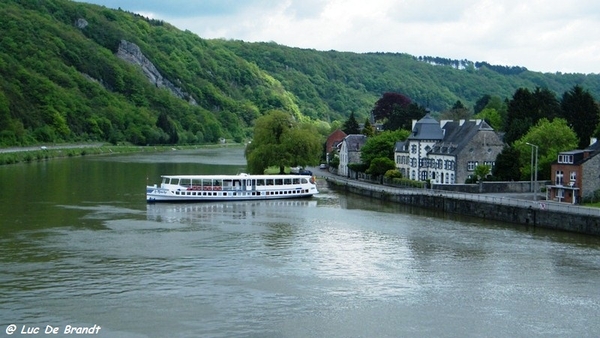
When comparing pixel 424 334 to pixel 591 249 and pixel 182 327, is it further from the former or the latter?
pixel 591 249

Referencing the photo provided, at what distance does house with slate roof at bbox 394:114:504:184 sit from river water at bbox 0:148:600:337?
37.4 ft

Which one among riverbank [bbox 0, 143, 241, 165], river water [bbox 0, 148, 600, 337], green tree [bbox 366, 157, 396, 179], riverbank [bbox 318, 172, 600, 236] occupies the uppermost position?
riverbank [bbox 0, 143, 241, 165]

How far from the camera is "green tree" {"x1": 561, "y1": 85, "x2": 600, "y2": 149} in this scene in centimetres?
7156

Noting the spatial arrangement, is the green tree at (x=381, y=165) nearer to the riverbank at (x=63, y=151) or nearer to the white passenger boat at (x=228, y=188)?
the white passenger boat at (x=228, y=188)

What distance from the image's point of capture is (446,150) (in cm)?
6384

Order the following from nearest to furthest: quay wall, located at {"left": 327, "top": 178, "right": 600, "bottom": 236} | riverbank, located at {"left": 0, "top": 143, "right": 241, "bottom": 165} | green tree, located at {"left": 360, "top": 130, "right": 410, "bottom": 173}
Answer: quay wall, located at {"left": 327, "top": 178, "right": 600, "bottom": 236} → green tree, located at {"left": 360, "top": 130, "right": 410, "bottom": 173} → riverbank, located at {"left": 0, "top": 143, "right": 241, "bottom": 165}

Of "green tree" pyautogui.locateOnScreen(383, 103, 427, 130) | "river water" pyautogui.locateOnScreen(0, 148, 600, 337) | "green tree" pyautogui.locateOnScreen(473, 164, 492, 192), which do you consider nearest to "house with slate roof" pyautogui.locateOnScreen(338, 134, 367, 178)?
"green tree" pyautogui.locateOnScreen(383, 103, 427, 130)

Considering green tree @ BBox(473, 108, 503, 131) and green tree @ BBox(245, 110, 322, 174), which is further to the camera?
green tree @ BBox(473, 108, 503, 131)

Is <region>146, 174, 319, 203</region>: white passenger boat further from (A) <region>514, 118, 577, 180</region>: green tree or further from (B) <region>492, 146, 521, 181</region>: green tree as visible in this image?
(A) <region>514, 118, 577, 180</region>: green tree

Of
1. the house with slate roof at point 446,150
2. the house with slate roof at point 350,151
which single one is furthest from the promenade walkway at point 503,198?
the house with slate roof at point 350,151

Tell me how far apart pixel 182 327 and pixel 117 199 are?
33881 millimetres

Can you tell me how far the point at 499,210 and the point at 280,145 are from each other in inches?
1098

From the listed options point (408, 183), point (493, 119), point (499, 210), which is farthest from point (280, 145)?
point (493, 119)

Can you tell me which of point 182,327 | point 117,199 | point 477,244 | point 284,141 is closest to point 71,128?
point 284,141
